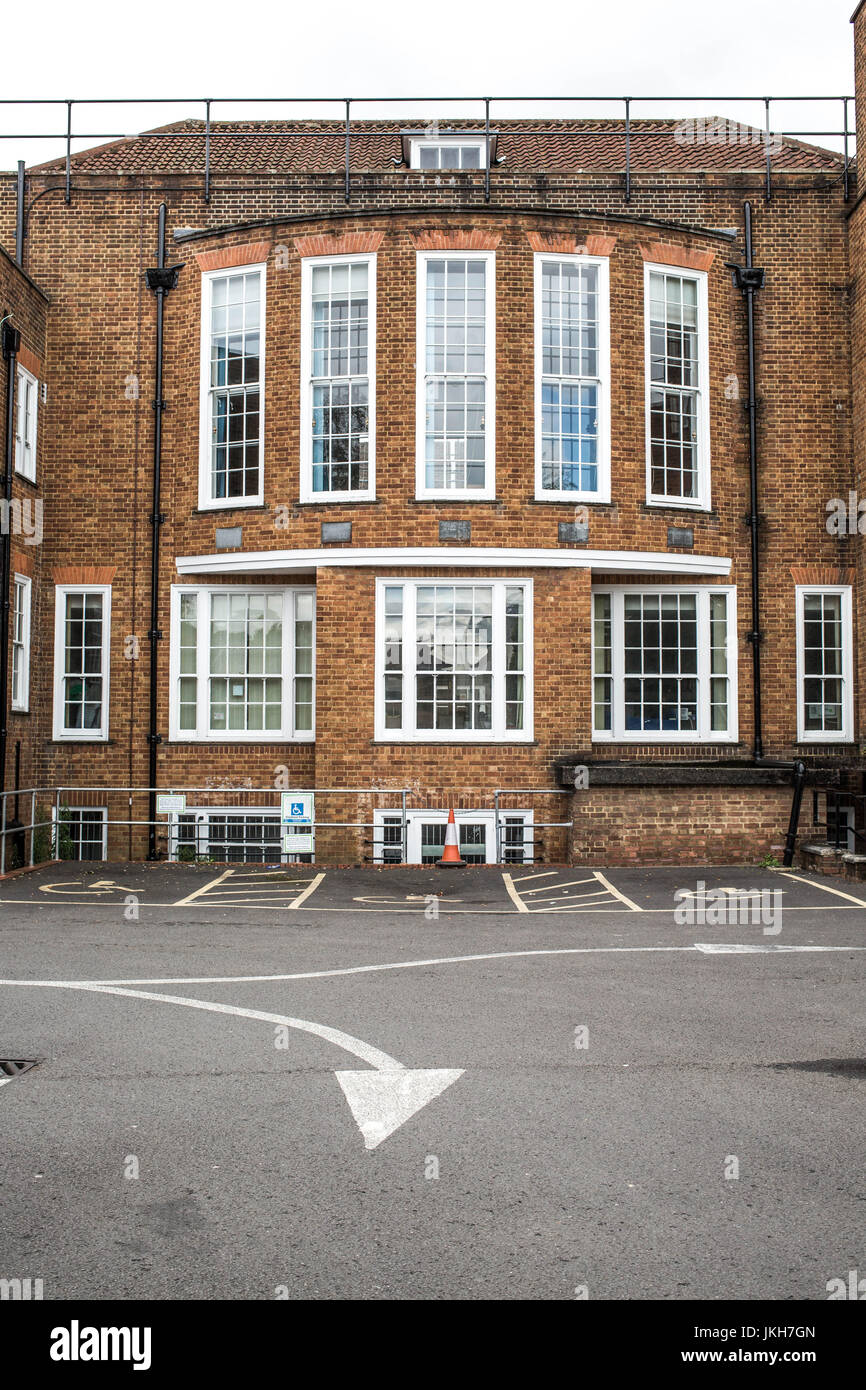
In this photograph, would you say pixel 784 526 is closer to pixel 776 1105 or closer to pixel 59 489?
pixel 59 489

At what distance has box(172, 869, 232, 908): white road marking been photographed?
14414 mm

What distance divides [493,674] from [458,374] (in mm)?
4322

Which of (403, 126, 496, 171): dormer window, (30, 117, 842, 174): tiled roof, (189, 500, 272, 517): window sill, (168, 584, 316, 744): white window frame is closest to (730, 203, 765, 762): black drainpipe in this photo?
(30, 117, 842, 174): tiled roof

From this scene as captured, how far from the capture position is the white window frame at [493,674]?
18.3 m

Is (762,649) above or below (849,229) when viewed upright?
below

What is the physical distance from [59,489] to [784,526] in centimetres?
1112

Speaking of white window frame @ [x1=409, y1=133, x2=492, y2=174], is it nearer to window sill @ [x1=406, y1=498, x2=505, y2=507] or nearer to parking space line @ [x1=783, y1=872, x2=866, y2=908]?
window sill @ [x1=406, y1=498, x2=505, y2=507]

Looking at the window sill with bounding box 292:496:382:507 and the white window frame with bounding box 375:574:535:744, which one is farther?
the window sill with bounding box 292:496:382:507

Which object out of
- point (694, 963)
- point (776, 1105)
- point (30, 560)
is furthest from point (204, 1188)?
point (30, 560)

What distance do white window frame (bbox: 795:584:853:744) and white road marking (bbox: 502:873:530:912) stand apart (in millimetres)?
5914

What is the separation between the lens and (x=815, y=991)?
361 inches

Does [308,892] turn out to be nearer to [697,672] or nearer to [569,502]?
[569,502]

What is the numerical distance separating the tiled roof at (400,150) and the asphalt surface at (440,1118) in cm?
1541
